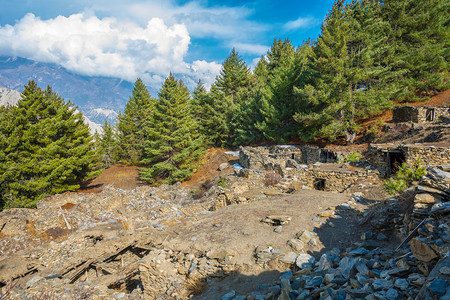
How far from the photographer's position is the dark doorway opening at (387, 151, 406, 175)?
11.9 m

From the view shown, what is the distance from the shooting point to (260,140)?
3203cm

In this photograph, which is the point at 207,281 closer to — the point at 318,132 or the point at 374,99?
the point at 318,132

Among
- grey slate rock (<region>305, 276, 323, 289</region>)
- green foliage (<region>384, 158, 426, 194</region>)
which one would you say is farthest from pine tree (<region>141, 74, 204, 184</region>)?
grey slate rock (<region>305, 276, 323, 289</region>)

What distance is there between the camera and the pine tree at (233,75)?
40188 millimetres

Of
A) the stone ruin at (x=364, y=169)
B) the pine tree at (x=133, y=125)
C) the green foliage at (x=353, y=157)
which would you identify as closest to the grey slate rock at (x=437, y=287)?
the stone ruin at (x=364, y=169)

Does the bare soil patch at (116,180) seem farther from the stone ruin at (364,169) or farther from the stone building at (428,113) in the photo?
the stone building at (428,113)

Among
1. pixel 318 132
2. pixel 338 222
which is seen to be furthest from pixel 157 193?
pixel 318 132

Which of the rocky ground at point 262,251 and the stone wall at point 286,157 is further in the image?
the stone wall at point 286,157

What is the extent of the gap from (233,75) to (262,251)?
126ft

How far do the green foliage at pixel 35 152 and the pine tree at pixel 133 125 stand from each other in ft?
43.0

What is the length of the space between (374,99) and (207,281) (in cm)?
2009

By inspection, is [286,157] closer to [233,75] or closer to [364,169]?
[364,169]

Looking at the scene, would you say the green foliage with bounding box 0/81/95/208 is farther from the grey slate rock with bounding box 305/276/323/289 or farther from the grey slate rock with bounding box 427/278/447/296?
the grey slate rock with bounding box 427/278/447/296

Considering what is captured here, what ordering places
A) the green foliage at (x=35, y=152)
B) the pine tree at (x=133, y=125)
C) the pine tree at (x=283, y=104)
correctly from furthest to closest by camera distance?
the pine tree at (x=133, y=125) → the pine tree at (x=283, y=104) → the green foliage at (x=35, y=152)
